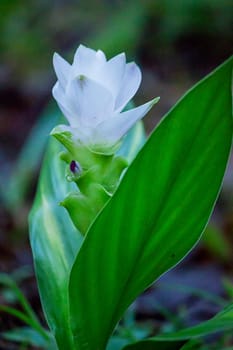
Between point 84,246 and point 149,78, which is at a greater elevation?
point 84,246

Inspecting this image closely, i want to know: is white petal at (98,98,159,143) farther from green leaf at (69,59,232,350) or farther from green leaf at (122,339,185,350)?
green leaf at (122,339,185,350)

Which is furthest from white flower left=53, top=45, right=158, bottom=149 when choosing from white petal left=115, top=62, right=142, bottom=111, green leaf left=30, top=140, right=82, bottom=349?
green leaf left=30, top=140, right=82, bottom=349

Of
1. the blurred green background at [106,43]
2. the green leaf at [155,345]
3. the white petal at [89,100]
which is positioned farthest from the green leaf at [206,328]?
the blurred green background at [106,43]

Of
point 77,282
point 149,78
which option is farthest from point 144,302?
point 149,78

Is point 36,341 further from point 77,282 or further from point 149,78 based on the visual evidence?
point 149,78

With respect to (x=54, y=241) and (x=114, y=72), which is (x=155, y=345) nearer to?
(x=54, y=241)
